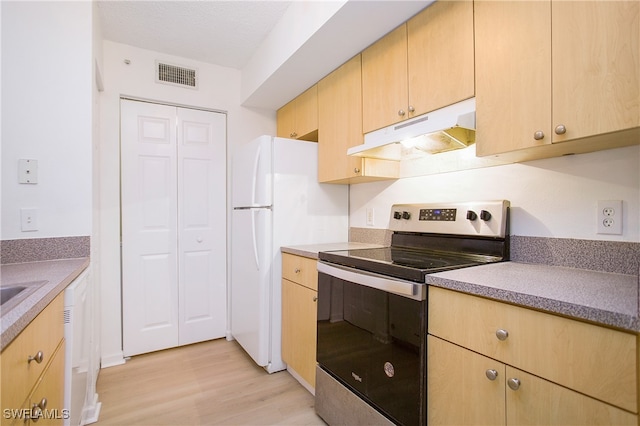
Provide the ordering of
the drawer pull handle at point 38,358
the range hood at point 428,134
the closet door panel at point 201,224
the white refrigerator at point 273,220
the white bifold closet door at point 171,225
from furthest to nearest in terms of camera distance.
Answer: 1. the closet door panel at point 201,224
2. the white bifold closet door at point 171,225
3. the white refrigerator at point 273,220
4. the range hood at point 428,134
5. the drawer pull handle at point 38,358

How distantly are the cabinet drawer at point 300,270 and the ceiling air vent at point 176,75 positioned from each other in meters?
1.75

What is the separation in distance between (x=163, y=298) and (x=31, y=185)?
1342 millimetres

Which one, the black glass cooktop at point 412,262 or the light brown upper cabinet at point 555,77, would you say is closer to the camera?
the light brown upper cabinet at point 555,77

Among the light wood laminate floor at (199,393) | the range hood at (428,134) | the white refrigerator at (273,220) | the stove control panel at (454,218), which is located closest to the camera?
the range hood at (428,134)

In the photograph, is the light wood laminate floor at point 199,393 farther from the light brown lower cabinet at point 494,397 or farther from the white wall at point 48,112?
the white wall at point 48,112

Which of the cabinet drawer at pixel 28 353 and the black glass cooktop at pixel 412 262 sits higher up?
the black glass cooktop at pixel 412 262

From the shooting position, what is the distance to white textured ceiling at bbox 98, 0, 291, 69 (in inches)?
79.9

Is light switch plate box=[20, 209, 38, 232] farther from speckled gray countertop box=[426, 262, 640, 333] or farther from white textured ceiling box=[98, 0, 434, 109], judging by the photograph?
speckled gray countertop box=[426, 262, 640, 333]

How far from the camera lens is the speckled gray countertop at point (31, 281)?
2.43 feet

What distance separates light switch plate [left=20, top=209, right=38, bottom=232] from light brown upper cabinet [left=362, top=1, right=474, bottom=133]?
1.86 m

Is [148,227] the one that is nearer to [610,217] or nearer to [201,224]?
[201,224]

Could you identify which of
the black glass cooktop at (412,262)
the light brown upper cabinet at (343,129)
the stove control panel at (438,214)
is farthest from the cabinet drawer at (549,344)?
the light brown upper cabinet at (343,129)

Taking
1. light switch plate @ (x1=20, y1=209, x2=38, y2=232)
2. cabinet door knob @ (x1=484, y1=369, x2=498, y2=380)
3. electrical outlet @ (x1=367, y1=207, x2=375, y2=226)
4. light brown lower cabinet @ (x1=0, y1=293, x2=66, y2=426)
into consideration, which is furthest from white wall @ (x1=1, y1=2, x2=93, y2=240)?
cabinet door knob @ (x1=484, y1=369, x2=498, y2=380)

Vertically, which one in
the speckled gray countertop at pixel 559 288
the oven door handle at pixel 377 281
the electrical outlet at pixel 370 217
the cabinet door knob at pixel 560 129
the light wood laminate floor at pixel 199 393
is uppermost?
the cabinet door knob at pixel 560 129
